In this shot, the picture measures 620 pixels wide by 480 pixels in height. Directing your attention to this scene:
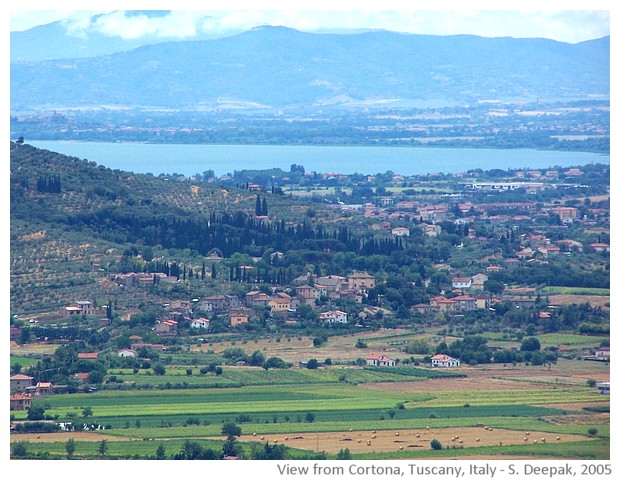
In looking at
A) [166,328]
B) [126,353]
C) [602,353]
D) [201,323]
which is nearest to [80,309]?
[166,328]

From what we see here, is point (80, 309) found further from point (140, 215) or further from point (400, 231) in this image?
point (400, 231)

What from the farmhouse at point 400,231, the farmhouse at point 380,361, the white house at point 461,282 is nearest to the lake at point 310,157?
the farmhouse at point 400,231

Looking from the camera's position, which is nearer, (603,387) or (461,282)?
(603,387)

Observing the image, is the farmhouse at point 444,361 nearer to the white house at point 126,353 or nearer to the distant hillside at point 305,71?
the white house at point 126,353

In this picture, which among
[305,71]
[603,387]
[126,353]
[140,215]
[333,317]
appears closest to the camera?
[603,387]
